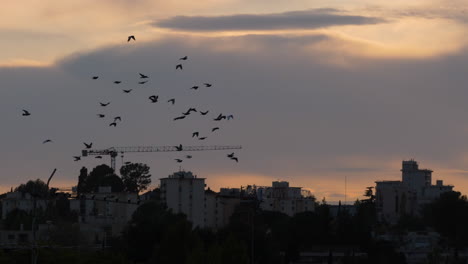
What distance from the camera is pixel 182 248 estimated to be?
117 m

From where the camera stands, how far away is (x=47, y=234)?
→ 168 m

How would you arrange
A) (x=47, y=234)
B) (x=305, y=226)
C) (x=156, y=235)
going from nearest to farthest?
(x=156, y=235)
(x=47, y=234)
(x=305, y=226)

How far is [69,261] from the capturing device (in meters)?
109

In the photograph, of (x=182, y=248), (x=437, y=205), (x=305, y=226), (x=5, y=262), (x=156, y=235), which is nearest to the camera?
(x=5, y=262)

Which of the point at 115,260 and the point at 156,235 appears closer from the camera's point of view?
the point at 115,260

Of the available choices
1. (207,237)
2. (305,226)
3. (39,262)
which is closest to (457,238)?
(305,226)

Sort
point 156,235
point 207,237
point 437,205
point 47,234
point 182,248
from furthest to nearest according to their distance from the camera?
point 437,205 → point 47,234 → point 207,237 → point 156,235 → point 182,248

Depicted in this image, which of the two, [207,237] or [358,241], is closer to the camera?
[207,237]

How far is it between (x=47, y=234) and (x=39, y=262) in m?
62.3

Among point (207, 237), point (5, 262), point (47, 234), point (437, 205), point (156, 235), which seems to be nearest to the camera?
point (5, 262)

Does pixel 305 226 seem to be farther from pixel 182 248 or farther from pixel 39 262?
pixel 39 262

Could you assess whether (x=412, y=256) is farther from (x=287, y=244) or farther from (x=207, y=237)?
Answer: (x=207, y=237)

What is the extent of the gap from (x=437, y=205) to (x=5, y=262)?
10133 cm

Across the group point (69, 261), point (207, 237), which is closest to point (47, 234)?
point (207, 237)
